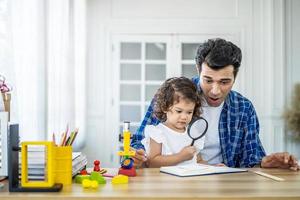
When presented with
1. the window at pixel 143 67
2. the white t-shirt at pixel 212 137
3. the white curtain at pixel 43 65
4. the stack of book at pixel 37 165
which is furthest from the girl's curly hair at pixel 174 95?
the window at pixel 143 67

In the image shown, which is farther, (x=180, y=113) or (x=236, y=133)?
(x=236, y=133)

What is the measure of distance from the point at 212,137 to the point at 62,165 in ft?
3.69

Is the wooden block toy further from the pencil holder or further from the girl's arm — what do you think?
the girl's arm

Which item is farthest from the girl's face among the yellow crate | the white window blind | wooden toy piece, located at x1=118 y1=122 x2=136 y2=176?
the white window blind

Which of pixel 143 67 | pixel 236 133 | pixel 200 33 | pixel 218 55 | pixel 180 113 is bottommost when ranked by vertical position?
pixel 236 133

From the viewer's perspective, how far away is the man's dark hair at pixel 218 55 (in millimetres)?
2301

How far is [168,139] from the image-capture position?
2.26 metres

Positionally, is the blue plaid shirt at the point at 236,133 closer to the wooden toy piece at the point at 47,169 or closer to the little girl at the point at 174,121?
the little girl at the point at 174,121

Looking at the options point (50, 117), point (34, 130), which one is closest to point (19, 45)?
point (34, 130)

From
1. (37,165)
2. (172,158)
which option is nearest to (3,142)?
(37,165)

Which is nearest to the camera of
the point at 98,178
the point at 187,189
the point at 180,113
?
the point at 187,189

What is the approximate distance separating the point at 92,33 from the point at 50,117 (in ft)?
8.59

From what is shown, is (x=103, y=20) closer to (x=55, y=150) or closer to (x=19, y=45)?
(x=19, y=45)

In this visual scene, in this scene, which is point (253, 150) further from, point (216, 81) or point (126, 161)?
point (126, 161)
